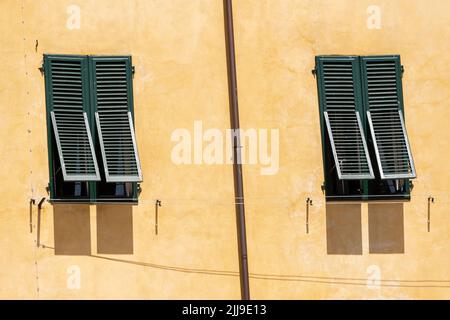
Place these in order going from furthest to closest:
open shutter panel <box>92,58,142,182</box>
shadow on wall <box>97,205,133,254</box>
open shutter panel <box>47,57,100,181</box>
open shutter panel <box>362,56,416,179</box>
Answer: open shutter panel <box>362,56,416,179</box> → shadow on wall <box>97,205,133,254</box> → open shutter panel <box>92,58,142,182</box> → open shutter panel <box>47,57,100,181</box>

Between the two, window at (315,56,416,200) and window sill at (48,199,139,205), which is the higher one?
window at (315,56,416,200)

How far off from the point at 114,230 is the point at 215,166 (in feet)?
4.30

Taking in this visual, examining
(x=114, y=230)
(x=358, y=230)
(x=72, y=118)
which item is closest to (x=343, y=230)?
(x=358, y=230)

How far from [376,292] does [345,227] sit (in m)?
0.79

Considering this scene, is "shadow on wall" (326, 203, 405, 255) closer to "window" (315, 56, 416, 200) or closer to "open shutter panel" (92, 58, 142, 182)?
"window" (315, 56, 416, 200)

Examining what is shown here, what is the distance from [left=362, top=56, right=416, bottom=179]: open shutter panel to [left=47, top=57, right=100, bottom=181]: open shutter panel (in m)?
3.08

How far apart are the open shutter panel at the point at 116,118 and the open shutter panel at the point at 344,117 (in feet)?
6.99

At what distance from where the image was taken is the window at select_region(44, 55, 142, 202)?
50.5ft

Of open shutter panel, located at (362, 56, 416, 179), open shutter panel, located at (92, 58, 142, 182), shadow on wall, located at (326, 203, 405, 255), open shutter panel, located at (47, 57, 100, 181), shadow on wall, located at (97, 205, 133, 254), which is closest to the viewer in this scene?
open shutter panel, located at (47, 57, 100, 181)

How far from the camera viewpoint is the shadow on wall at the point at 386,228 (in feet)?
52.1

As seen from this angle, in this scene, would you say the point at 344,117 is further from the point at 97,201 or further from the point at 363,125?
the point at 97,201

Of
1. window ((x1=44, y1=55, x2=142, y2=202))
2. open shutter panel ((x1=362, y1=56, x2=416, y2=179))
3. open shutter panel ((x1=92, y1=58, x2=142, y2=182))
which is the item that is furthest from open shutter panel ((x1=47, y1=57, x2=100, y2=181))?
open shutter panel ((x1=362, y1=56, x2=416, y2=179))

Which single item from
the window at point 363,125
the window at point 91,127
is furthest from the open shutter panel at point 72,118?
the window at point 363,125
